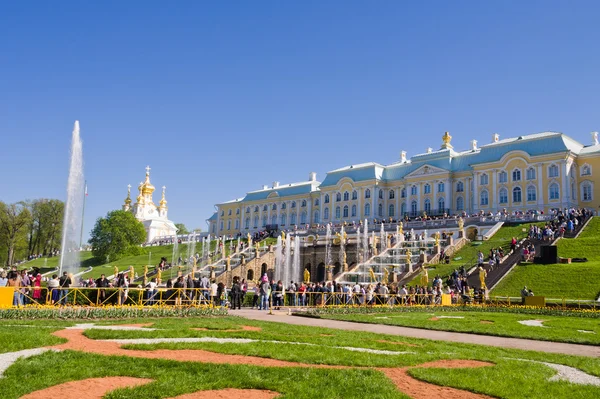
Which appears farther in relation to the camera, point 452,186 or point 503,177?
point 452,186

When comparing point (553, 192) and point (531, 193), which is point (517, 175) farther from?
point (553, 192)

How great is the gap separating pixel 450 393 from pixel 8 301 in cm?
1443

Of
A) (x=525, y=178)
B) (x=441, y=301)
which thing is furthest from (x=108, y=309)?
(x=525, y=178)

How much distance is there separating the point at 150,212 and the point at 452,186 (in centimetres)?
6507

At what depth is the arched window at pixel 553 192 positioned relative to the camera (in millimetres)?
57975

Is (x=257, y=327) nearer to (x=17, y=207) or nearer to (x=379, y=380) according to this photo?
(x=379, y=380)

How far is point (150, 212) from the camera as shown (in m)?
→ 110

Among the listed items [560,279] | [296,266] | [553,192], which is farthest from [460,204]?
[560,279]

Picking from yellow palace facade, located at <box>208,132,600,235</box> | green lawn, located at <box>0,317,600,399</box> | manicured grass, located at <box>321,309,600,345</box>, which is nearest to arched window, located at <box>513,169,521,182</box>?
yellow palace facade, located at <box>208,132,600,235</box>

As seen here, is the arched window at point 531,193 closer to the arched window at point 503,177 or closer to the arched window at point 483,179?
the arched window at point 503,177

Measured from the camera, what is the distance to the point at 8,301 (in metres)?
16.5

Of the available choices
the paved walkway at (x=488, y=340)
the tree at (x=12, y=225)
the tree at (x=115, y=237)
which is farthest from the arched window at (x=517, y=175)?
the tree at (x=12, y=225)

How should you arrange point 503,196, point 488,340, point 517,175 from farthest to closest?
point 503,196, point 517,175, point 488,340

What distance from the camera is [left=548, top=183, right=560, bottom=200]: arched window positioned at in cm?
5797
